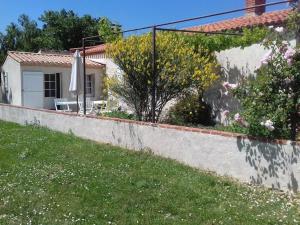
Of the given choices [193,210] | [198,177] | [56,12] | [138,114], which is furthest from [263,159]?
[56,12]

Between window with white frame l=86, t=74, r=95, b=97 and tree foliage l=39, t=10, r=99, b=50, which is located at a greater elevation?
tree foliage l=39, t=10, r=99, b=50

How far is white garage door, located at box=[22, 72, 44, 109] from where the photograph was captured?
22.2 meters

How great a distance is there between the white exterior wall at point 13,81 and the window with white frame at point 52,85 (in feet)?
4.56

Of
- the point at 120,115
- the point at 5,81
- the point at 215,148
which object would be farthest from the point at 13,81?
the point at 215,148

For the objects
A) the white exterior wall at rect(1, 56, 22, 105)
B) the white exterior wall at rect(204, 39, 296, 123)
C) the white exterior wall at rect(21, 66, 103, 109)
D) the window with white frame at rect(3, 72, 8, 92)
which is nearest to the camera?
the white exterior wall at rect(204, 39, 296, 123)

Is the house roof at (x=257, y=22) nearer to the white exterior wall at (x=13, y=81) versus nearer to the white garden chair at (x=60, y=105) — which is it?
the white garden chair at (x=60, y=105)

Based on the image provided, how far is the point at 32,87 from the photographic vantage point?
22391mm

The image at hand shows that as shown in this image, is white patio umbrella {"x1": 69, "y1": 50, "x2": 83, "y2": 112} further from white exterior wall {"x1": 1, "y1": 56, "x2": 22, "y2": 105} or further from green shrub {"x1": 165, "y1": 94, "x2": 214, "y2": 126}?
white exterior wall {"x1": 1, "y1": 56, "x2": 22, "y2": 105}

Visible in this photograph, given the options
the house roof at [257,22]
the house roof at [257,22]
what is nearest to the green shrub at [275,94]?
the house roof at [257,22]

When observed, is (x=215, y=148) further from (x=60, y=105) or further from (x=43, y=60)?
(x=43, y=60)

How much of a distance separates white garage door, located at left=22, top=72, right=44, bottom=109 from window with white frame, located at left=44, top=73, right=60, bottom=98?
2.88 ft

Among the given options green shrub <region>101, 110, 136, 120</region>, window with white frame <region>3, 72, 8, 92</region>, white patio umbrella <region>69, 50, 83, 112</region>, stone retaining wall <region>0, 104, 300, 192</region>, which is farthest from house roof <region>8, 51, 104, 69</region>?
stone retaining wall <region>0, 104, 300, 192</region>

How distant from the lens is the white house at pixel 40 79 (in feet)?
73.0

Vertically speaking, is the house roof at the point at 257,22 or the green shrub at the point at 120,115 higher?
the house roof at the point at 257,22
